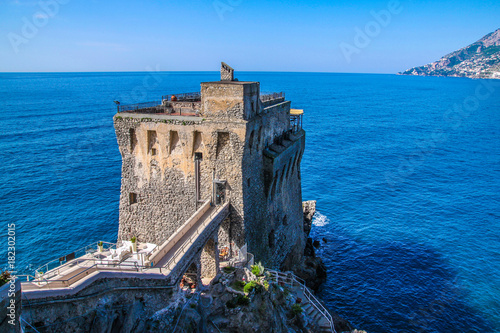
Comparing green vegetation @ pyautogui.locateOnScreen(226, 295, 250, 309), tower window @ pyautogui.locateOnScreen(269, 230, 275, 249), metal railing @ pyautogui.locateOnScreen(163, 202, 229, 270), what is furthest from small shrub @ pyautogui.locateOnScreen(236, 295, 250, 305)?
tower window @ pyautogui.locateOnScreen(269, 230, 275, 249)

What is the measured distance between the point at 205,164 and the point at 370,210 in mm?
49515

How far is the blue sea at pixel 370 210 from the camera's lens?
160ft

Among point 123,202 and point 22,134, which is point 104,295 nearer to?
point 123,202

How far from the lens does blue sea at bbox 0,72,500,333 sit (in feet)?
160

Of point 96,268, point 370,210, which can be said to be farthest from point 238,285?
point 370,210

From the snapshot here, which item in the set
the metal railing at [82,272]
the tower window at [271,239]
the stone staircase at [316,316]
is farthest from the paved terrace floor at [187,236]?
the stone staircase at [316,316]

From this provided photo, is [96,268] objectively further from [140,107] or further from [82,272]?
[140,107]

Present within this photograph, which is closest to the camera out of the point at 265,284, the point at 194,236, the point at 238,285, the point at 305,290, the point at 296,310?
the point at 194,236

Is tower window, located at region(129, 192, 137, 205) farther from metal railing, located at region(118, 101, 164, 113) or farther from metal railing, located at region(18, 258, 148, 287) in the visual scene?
metal railing, located at region(18, 258, 148, 287)

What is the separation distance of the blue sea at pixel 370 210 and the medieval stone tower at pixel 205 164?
2035cm


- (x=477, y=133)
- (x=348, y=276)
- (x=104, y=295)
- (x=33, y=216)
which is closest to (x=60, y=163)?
(x=33, y=216)

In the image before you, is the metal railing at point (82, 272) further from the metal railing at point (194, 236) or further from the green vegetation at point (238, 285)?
the green vegetation at point (238, 285)

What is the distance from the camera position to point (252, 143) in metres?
35.5

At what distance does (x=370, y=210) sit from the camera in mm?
73938
